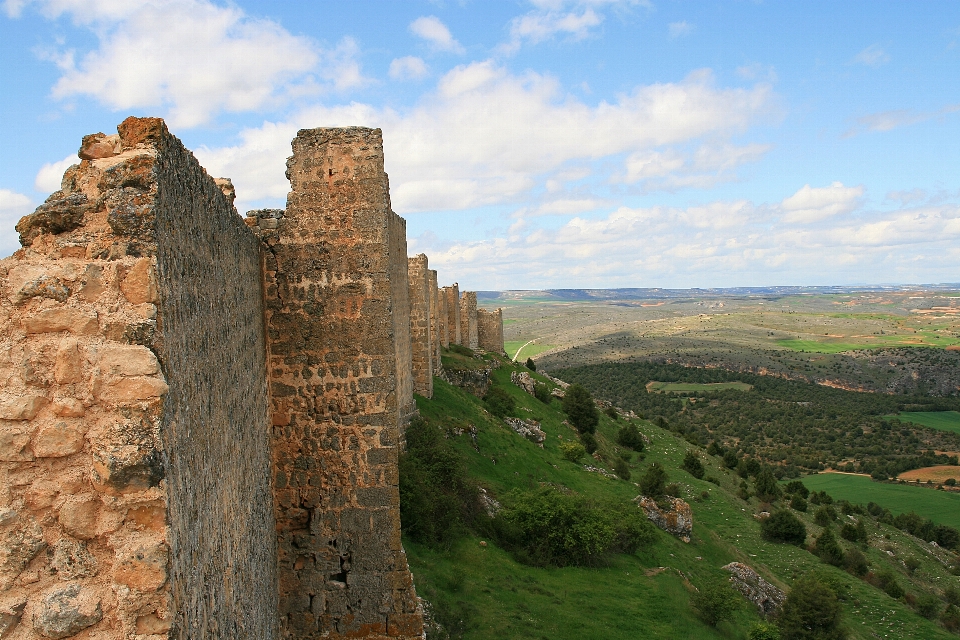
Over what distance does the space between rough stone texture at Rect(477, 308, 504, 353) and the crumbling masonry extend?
35.5 metres

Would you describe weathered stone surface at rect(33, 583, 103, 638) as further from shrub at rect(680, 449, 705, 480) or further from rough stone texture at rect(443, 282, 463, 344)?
shrub at rect(680, 449, 705, 480)

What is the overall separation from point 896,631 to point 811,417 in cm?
5117

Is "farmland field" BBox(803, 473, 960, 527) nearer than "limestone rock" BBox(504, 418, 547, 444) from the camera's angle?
No

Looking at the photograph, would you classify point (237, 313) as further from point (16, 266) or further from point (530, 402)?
point (530, 402)

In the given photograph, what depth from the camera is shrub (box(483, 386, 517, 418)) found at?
26220mm

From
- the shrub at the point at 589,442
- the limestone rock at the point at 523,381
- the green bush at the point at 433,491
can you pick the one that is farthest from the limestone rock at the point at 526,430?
the green bush at the point at 433,491

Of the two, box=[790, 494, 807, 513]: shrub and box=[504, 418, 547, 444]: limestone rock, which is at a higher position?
box=[504, 418, 547, 444]: limestone rock

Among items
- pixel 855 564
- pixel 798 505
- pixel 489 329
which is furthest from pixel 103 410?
pixel 489 329

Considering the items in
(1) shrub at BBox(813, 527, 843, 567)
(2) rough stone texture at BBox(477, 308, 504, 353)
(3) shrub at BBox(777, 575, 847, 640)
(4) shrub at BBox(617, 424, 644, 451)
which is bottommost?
(1) shrub at BBox(813, 527, 843, 567)

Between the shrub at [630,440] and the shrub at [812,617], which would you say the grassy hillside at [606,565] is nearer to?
the shrub at [630,440]

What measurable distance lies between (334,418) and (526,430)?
20029 mm

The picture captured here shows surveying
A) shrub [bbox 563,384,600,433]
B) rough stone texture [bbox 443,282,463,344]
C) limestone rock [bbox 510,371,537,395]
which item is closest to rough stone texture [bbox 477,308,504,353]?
rough stone texture [bbox 443,282,463,344]

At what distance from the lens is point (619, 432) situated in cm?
3597

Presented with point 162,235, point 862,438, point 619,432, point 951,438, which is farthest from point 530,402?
point 951,438
